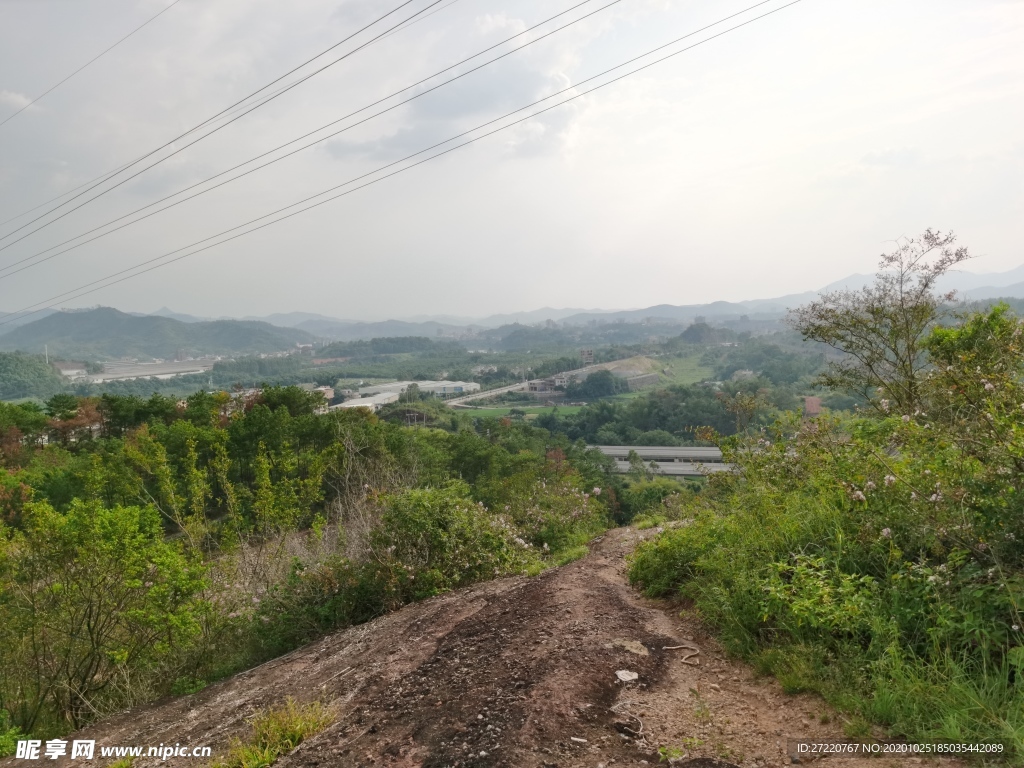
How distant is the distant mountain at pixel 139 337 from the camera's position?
5079 inches

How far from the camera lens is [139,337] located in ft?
456

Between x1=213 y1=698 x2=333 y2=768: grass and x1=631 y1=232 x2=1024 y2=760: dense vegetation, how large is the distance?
7.90ft

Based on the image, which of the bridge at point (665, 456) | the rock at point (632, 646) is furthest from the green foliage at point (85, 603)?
the bridge at point (665, 456)

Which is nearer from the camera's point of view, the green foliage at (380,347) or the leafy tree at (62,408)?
the leafy tree at (62,408)

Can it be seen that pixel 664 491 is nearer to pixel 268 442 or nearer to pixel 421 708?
pixel 268 442

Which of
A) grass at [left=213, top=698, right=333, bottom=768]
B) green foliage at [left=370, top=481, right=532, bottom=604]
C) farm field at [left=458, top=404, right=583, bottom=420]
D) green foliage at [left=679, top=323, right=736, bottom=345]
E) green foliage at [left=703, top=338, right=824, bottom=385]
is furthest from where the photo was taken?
green foliage at [left=679, top=323, right=736, bottom=345]

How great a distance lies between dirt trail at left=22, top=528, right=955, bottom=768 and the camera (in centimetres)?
271

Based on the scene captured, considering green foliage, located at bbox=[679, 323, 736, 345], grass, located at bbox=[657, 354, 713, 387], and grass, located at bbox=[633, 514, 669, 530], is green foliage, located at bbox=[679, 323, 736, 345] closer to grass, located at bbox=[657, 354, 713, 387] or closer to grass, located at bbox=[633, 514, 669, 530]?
grass, located at bbox=[657, 354, 713, 387]

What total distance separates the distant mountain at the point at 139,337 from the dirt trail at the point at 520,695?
134m

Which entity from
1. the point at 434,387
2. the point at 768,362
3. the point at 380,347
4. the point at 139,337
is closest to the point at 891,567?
the point at 768,362

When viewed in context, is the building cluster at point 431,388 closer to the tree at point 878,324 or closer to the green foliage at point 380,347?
the green foliage at point 380,347

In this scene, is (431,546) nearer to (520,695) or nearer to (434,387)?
(520,695)

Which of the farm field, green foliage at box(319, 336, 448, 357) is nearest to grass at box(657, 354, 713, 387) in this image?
the farm field

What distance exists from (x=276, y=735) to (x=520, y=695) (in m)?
1.36
